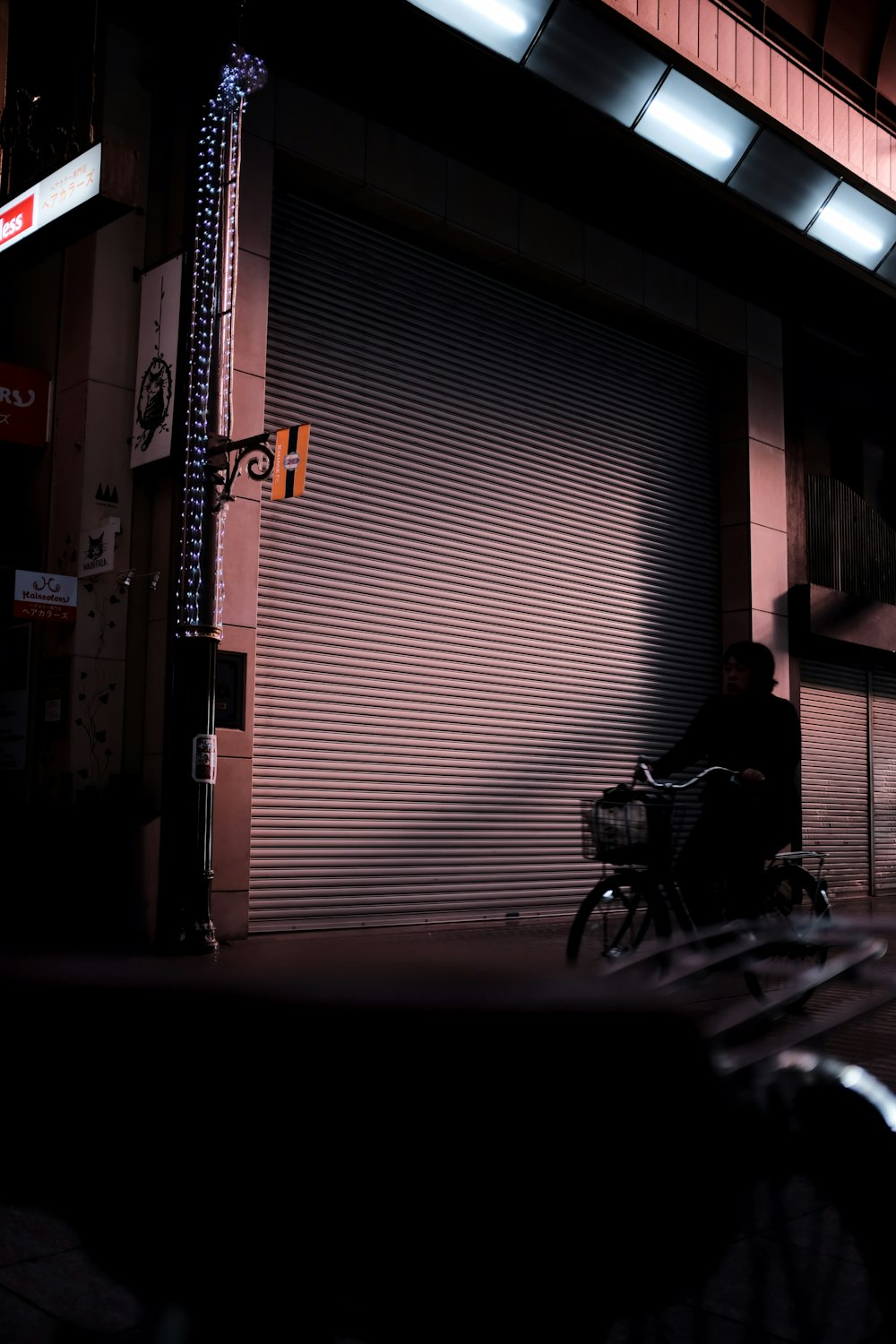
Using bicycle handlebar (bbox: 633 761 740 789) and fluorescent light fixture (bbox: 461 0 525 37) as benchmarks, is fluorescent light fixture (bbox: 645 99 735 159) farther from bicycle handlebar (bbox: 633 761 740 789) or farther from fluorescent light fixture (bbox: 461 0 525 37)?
bicycle handlebar (bbox: 633 761 740 789)

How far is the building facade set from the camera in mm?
8992

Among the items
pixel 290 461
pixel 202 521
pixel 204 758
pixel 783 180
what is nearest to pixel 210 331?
pixel 290 461

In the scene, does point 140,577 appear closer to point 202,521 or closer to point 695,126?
point 202,521

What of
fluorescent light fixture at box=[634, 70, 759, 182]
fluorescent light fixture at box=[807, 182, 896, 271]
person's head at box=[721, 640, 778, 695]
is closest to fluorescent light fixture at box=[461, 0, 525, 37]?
fluorescent light fixture at box=[634, 70, 759, 182]

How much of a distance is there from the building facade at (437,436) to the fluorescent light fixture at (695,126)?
32 mm

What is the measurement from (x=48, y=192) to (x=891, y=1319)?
7721 millimetres

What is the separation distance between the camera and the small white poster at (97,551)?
8.71 meters

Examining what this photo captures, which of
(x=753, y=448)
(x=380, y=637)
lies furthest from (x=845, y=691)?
(x=380, y=637)

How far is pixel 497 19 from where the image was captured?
9859 mm

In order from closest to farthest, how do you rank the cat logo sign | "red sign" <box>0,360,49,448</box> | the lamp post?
the lamp post → the cat logo sign → "red sign" <box>0,360,49,448</box>

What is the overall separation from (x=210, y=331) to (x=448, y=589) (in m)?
3.42

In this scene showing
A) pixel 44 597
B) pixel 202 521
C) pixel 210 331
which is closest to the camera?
pixel 202 521

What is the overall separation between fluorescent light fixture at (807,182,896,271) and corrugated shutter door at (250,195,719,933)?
103 inches

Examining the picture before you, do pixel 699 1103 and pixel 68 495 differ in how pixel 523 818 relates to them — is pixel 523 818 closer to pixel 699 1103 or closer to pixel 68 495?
pixel 68 495
